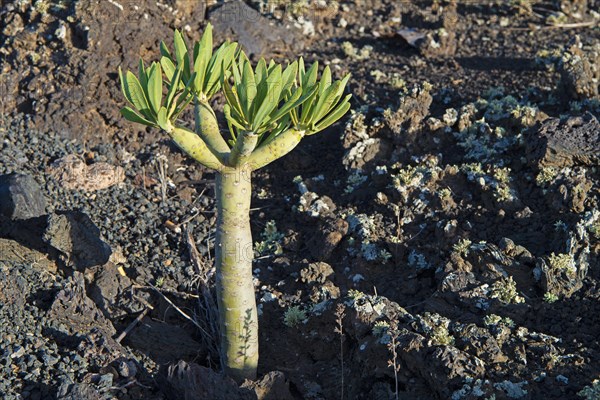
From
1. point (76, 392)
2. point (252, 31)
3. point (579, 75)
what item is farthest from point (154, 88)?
point (252, 31)

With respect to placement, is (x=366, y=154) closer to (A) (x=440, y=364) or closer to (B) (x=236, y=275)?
(B) (x=236, y=275)

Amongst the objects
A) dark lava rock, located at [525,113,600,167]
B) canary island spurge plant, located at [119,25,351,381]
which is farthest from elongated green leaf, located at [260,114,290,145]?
dark lava rock, located at [525,113,600,167]

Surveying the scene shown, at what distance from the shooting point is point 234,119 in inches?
189

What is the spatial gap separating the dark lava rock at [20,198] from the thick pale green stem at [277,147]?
2.26 meters

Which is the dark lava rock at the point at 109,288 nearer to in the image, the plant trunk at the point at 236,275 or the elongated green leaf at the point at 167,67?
the plant trunk at the point at 236,275

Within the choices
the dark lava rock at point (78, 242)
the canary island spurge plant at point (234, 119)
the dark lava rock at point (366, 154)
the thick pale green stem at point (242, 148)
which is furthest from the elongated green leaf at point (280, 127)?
the dark lava rock at point (366, 154)

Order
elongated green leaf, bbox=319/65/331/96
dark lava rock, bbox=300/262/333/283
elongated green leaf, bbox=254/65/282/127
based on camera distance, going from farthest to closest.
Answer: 1. dark lava rock, bbox=300/262/333/283
2. elongated green leaf, bbox=319/65/331/96
3. elongated green leaf, bbox=254/65/282/127

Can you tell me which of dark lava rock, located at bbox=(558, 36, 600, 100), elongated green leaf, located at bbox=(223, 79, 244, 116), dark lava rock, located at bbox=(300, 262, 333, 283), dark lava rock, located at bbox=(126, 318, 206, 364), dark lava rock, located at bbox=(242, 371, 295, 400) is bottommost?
dark lava rock, located at bbox=(242, 371, 295, 400)

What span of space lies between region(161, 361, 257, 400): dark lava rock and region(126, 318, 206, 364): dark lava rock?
596mm

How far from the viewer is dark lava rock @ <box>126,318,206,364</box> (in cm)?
584

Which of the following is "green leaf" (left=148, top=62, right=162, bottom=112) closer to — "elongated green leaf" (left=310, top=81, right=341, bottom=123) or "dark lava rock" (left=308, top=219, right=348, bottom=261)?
"elongated green leaf" (left=310, top=81, right=341, bottom=123)

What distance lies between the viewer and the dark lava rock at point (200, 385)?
16.8 ft

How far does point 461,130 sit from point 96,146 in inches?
125

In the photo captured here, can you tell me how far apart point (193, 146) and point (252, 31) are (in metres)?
4.30
